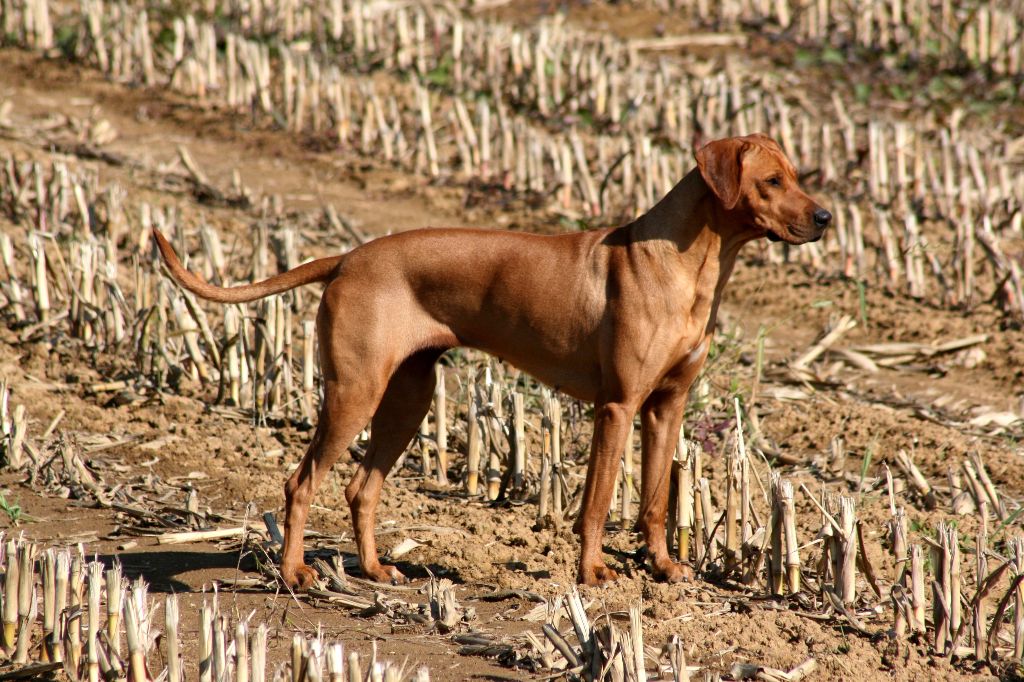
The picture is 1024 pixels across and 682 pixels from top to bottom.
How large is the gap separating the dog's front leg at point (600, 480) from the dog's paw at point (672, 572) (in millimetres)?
299

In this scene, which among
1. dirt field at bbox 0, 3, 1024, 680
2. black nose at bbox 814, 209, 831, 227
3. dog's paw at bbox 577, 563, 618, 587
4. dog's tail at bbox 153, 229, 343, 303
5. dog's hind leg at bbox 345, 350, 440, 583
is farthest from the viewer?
dog's hind leg at bbox 345, 350, 440, 583

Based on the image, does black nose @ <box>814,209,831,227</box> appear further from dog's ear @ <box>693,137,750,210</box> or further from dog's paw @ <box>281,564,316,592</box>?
dog's paw @ <box>281,564,316,592</box>

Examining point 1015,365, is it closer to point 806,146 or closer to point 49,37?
point 806,146

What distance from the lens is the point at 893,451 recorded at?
7.75 metres

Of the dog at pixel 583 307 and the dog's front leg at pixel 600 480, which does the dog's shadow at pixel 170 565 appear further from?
the dog's front leg at pixel 600 480

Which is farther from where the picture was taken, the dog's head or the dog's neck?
the dog's neck

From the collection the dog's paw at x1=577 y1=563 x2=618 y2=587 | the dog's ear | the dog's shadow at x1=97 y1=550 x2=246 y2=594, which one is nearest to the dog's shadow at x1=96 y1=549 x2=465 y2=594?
the dog's shadow at x1=97 y1=550 x2=246 y2=594

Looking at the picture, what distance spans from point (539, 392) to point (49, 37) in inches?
431

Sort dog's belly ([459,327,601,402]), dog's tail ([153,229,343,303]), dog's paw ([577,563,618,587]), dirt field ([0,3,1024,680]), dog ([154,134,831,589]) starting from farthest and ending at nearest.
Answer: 1. dog's tail ([153,229,343,303])
2. dog's belly ([459,327,601,402])
3. dog's paw ([577,563,618,587])
4. dog ([154,134,831,589])
5. dirt field ([0,3,1024,680])

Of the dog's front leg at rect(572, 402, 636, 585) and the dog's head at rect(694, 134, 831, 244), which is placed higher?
the dog's head at rect(694, 134, 831, 244)

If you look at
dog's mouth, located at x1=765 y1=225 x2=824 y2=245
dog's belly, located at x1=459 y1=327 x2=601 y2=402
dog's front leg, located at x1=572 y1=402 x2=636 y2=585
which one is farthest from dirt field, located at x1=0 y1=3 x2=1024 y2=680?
dog's mouth, located at x1=765 y1=225 x2=824 y2=245

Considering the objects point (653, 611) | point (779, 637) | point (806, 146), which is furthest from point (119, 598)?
point (806, 146)

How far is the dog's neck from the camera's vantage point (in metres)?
5.67

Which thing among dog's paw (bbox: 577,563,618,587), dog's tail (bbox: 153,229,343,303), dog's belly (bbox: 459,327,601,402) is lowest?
dog's paw (bbox: 577,563,618,587)
